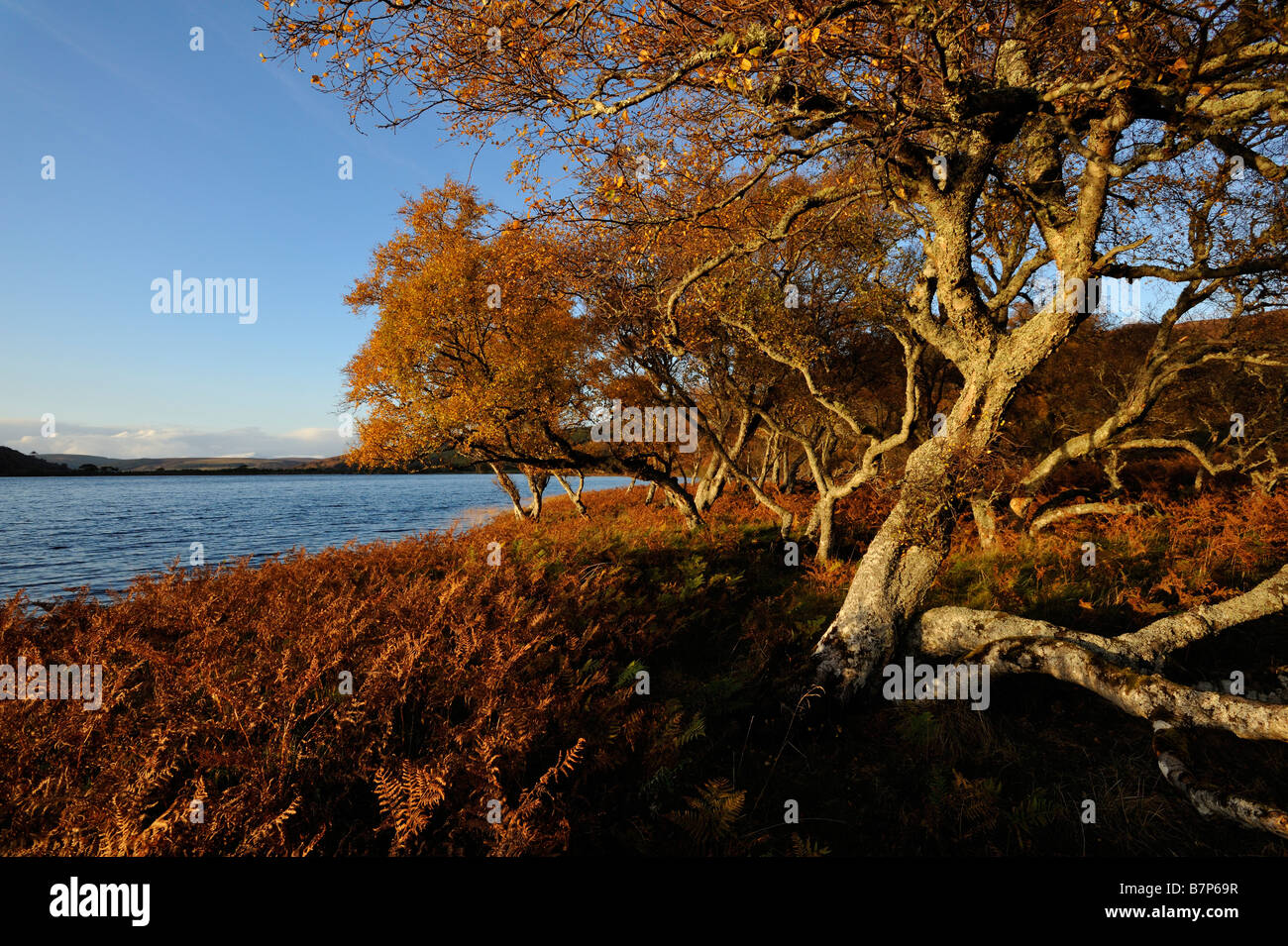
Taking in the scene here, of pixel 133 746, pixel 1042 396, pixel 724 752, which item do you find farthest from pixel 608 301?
pixel 1042 396

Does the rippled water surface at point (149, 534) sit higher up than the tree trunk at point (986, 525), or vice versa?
the tree trunk at point (986, 525)

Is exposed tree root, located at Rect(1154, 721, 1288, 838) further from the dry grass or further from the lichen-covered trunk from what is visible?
the lichen-covered trunk

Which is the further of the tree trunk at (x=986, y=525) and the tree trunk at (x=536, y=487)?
the tree trunk at (x=536, y=487)

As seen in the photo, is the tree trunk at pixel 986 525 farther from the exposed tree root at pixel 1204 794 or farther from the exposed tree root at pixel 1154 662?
the exposed tree root at pixel 1204 794

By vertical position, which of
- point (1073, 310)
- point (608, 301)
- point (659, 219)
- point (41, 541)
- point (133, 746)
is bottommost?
point (41, 541)

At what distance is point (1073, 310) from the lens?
20.3ft

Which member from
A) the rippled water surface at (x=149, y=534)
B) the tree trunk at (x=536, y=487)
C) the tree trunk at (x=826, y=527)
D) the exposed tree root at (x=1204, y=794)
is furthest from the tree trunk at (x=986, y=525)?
Answer: the tree trunk at (x=536, y=487)

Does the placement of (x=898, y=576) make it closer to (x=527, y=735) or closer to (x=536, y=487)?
(x=527, y=735)

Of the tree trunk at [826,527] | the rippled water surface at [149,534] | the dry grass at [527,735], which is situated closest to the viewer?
the dry grass at [527,735]

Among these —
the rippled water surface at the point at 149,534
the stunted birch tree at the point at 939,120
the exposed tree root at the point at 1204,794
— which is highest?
the stunted birch tree at the point at 939,120

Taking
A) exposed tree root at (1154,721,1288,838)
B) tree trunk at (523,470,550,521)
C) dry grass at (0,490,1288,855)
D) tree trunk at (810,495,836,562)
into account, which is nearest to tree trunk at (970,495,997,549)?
dry grass at (0,490,1288,855)

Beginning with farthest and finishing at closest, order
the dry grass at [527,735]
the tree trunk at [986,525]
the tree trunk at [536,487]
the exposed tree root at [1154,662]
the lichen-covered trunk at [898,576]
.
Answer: the tree trunk at [536,487] < the tree trunk at [986,525] < the lichen-covered trunk at [898,576] < the exposed tree root at [1154,662] < the dry grass at [527,735]
